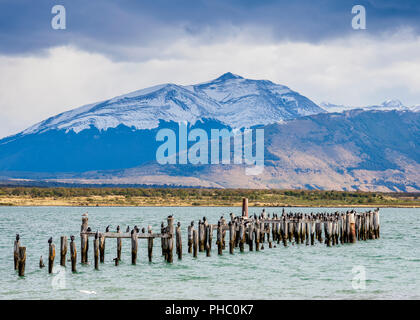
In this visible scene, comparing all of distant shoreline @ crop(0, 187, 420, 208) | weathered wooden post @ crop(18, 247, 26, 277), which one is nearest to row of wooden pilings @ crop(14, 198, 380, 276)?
weathered wooden post @ crop(18, 247, 26, 277)

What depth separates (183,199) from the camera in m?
174

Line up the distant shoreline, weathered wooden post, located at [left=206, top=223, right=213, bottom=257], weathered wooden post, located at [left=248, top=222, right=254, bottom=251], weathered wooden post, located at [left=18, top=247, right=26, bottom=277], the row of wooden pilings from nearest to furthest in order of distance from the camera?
weathered wooden post, located at [left=18, top=247, right=26, bottom=277] → the row of wooden pilings → weathered wooden post, located at [left=206, top=223, right=213, bottom=257] → weathered wooden post, located at [left=248, top=222, right=254, bottom=251] → the distant shoreline

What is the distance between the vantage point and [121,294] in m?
27.3

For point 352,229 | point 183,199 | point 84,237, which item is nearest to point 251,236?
point 352,229

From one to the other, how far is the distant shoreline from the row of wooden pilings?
367 ft

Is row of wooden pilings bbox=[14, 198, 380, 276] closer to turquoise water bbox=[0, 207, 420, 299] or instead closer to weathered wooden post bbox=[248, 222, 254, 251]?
weathered wooden post bbox=[248, 222, 254, 251]

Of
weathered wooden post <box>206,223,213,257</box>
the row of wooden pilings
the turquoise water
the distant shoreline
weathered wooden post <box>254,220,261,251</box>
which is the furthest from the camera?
the distant shoreline

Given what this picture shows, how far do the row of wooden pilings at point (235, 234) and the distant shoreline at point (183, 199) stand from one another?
111937 millimetres

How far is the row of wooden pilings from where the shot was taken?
33.6 metres

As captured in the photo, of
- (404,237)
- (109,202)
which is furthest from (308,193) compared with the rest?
(404,237)

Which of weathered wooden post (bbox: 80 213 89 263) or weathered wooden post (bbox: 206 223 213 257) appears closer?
weathered wooden post (bbox: 80 213 89 263)
